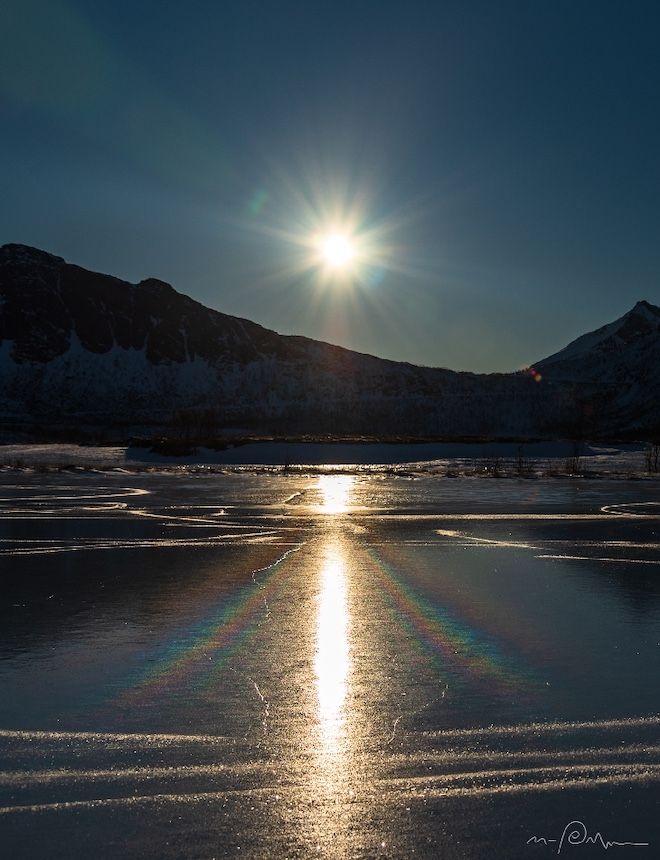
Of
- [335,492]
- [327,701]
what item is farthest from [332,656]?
[335,492]

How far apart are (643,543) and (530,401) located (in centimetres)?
18778

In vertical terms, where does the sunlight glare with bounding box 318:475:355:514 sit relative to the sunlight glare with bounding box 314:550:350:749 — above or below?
above

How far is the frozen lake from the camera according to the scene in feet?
13.9

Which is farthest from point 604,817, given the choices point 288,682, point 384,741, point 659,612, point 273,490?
point 273,490

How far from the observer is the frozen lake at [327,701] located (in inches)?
167

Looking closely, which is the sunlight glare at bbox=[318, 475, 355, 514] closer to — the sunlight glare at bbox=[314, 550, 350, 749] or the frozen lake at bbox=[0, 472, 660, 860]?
the frozen lake at bbox=[0, 472, 660, 860]
